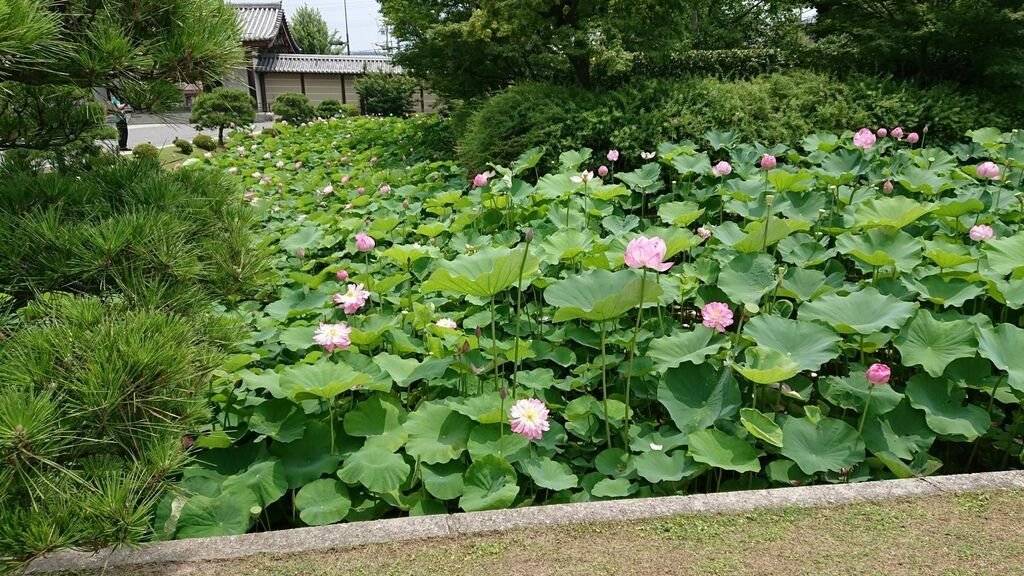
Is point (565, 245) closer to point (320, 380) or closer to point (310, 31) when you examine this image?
point (320, 380)

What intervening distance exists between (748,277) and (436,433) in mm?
1194

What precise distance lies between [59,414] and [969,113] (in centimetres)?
678

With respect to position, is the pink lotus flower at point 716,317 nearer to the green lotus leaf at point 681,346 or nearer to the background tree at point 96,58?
the green lotus leaf at point 681,346

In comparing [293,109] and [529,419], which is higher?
[293,109]

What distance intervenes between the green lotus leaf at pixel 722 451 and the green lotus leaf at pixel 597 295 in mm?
383

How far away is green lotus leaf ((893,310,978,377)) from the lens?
6.38 feet

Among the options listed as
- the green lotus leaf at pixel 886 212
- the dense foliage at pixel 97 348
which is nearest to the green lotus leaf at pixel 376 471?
the dense foliage at pixel 97 348

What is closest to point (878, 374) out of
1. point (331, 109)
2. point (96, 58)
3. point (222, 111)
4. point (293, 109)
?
point (96, 58)

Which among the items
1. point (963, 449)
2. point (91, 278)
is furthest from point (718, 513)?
point (91, 278)

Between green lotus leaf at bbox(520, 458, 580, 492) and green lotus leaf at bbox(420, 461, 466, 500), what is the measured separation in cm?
17

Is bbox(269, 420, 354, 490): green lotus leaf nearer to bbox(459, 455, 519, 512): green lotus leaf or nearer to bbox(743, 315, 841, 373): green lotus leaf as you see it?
bbox(459, 455, 519, 512): green lotus leaf

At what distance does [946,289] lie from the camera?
231 cm

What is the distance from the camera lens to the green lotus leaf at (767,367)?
1.75 metres

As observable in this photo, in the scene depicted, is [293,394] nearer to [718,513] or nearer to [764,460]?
[718,513]
